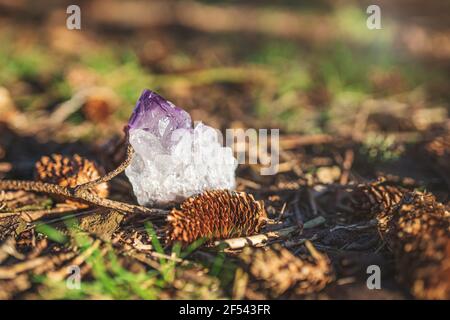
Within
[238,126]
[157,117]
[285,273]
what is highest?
[157,117]

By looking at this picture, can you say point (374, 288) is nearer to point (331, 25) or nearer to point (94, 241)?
point (94, 241)

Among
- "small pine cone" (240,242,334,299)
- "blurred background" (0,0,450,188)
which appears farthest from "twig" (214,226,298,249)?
"blurred background" (0,0,450,188)

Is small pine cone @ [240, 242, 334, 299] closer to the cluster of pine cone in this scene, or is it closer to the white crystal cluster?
the cluster of pine cone

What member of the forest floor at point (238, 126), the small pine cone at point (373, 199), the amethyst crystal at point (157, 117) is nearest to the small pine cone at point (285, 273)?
the forest floor at point (238, 126)

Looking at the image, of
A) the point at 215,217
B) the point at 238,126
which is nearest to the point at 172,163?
the point at 215,217

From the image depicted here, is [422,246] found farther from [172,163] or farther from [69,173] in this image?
[69,173]
